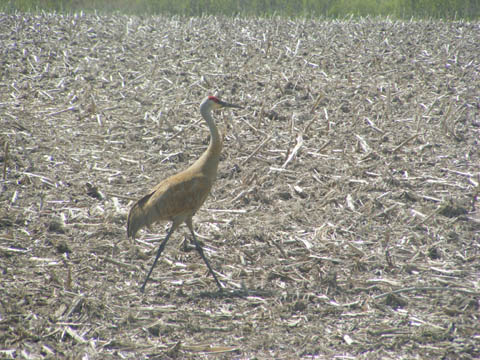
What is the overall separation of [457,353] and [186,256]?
2371mm

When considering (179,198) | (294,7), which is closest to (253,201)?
(179,198)

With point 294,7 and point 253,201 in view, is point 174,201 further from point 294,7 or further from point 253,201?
point 294,7

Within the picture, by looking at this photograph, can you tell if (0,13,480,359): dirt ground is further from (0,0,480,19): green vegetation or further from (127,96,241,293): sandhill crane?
(0,0,480,19): green vegetation

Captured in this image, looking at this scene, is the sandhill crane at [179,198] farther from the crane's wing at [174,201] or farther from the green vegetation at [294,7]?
the green vegetation at [294,7]

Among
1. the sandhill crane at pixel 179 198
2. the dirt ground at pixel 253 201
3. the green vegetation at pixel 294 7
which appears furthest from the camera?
the green vegetation at pixel 294 7

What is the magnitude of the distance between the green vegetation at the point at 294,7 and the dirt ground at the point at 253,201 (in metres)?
4.04

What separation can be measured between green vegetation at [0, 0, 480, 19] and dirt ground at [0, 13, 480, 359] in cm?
404

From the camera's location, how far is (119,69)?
32.4 ft

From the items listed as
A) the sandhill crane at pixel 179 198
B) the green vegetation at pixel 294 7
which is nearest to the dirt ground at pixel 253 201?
the sandhill crane at pixel 179 198

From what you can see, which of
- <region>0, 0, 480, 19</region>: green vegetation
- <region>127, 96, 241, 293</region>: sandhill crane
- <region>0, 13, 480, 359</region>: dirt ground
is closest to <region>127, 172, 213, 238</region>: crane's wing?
<region>127, 96, 241, 293</region>: sandhill crane

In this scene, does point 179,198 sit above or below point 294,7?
below

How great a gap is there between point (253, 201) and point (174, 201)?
146 cm

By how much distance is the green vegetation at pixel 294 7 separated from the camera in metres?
14.4

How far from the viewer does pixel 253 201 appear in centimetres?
576
